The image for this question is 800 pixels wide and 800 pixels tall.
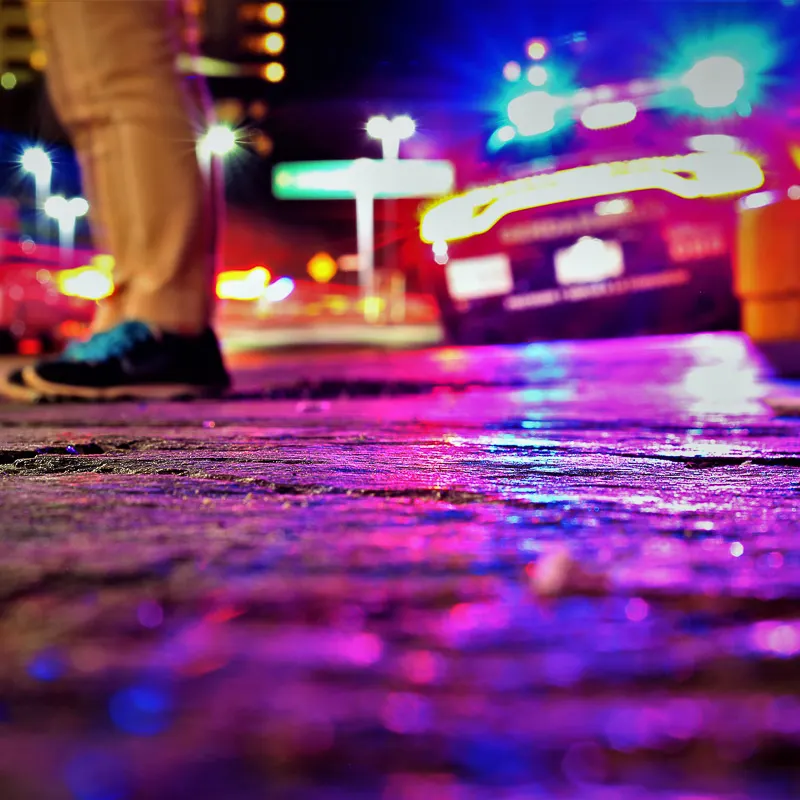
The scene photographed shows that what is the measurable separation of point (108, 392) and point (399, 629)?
6.33ft

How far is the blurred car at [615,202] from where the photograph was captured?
4898mm

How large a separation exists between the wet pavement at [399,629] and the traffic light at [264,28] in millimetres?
3448

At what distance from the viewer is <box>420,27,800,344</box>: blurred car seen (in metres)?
4.90

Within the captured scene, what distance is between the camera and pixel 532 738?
0.40m

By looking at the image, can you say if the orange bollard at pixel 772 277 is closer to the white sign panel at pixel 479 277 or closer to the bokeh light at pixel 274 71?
the white sign panel at pixel 479 277

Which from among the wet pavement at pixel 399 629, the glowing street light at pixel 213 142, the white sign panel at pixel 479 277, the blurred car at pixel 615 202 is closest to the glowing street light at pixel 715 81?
the blurred car at pixel 615 202

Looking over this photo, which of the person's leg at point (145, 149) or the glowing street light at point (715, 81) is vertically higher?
the glowing street light at point (715, 81)

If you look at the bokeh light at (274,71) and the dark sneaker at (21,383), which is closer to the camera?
the dark sneaker at (21,383)

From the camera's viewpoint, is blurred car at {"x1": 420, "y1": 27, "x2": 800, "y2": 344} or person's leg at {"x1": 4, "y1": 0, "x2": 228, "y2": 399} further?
blurred car at {"x1": 420, "y1": 27, "x2": 800, "y2": 344}

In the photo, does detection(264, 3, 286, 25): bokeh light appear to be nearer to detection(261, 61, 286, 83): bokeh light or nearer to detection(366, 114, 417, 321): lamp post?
detection(261, 61, 286, 83): bokeh light

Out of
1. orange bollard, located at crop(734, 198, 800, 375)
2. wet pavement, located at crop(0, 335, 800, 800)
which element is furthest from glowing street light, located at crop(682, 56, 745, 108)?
wet pavement, located at crop(0, 335, 800, 800)

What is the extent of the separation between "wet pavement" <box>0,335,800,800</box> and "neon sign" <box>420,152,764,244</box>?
3.99m

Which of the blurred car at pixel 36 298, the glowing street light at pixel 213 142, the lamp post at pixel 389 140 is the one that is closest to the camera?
the glowing street light at pixel 213 142

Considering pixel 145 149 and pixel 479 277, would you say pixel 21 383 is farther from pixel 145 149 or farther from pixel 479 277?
pixel 479 277
